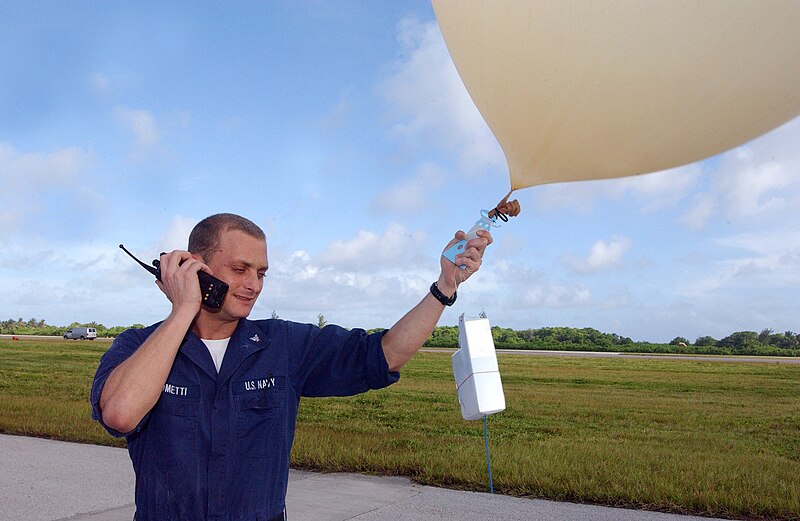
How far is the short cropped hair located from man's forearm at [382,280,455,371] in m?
0.53

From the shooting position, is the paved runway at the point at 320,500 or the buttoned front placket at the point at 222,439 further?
the paved runway at the point at 320,500

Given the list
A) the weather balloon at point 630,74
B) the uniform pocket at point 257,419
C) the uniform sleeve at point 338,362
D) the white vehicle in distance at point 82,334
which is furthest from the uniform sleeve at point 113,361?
the white vehicle in distance at point 82,334

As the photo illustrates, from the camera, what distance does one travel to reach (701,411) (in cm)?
1122

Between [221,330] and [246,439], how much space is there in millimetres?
353

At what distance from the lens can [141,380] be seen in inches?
65.7

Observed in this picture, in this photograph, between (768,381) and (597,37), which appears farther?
(768,381)

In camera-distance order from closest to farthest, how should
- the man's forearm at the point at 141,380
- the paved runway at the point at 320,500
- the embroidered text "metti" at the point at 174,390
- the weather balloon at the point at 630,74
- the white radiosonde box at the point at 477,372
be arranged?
the man's forearm at the point at 141,380 → the embroidered text "metti" at the point at 174,390 → the weather balloon at the point at 630,74 → the white radiosonde box at the point at 477,372 → the paved runway at the point at 320,500

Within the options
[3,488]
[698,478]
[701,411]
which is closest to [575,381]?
[701,411]

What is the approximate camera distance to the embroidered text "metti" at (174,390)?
1904 mm

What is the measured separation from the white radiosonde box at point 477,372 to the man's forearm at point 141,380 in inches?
76.9

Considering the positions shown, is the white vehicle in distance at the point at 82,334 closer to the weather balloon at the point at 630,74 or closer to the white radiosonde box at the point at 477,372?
the white radiosonde box at the point at 477,372

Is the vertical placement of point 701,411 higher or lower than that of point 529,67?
lower

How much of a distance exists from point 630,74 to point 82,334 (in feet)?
170

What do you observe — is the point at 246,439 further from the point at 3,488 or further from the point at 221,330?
the point at 3,488
